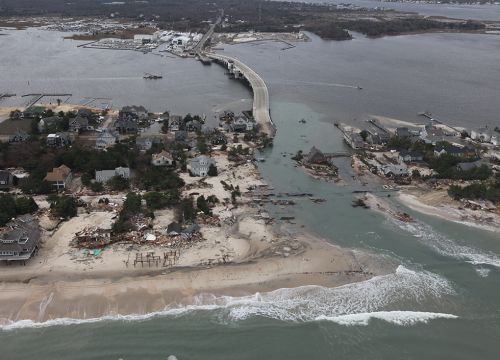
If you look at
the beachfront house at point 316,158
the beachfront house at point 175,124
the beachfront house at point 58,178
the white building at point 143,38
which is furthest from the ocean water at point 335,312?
the white building at point 143,38

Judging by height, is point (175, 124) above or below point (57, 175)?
above

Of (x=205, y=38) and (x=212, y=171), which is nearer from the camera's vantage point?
(x=212, y=171)

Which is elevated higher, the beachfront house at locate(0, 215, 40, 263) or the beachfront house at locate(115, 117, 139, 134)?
the beachfront house at locate(115, 117, 139, 134)

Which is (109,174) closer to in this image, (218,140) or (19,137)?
(218,140)

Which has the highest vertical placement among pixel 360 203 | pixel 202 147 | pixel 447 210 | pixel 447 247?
pixel 202 147

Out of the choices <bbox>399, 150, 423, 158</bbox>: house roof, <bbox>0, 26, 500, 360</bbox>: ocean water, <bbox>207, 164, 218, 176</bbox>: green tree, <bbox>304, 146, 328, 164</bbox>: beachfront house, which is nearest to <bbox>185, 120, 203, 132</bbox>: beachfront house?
<bbox>0, 26, 500, 360</bbox>: ocean water

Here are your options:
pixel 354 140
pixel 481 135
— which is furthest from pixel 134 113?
pixel 481 135

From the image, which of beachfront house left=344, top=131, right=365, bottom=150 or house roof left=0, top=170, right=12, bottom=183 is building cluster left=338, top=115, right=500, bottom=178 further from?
house roof left=0, top=170, right=12, bottom=183
